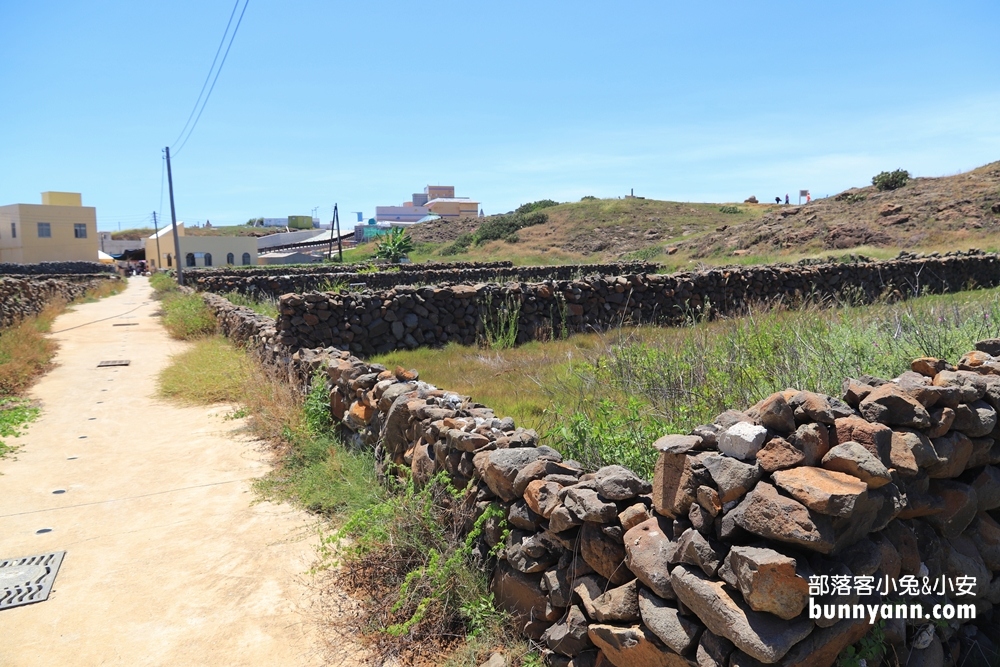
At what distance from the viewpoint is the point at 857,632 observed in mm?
2406

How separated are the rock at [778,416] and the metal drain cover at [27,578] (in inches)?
165

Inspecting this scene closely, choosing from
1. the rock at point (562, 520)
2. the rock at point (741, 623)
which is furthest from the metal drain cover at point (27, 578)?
the rock at point (741, 623)

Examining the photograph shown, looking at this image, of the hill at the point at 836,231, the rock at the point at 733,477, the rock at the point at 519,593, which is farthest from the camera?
the hill at the point at 836,231

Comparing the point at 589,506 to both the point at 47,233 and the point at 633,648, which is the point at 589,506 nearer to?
the point at 633,648

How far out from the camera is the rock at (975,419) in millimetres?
3004

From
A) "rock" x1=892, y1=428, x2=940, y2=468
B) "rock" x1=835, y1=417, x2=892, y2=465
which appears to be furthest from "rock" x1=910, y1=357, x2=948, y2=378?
"rock" x1=835, y1=417, x2=892, y2=465

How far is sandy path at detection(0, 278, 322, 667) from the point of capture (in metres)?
3.48

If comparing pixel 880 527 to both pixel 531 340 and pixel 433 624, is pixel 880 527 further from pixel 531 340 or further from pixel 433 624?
pixel 531 340

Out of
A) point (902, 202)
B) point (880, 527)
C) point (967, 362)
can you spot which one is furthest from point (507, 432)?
point (902, 202)

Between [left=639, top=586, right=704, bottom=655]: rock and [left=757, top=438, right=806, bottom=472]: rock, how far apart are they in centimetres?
65

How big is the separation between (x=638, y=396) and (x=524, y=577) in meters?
2.49

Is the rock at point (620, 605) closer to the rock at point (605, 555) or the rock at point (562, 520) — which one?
the rock at point (605, 555)

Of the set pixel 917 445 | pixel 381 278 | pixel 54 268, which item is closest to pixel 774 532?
pixel 917 445

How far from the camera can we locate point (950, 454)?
2.89m
